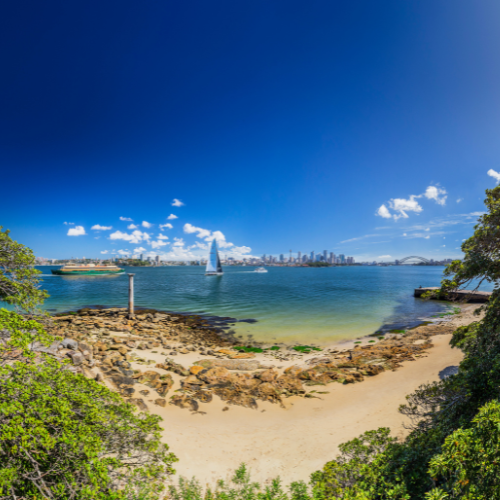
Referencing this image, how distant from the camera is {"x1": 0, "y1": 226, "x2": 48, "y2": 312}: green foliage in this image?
4652mm

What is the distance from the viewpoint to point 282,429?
7.70m

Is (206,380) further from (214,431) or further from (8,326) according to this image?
(8,326)

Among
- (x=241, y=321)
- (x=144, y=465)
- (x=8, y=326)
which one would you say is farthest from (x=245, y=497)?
(x=241, y=321)

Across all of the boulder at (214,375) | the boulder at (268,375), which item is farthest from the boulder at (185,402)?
the boulder at (268,375)

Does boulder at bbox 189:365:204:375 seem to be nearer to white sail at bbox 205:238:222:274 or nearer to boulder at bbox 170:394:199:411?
boulder at bbox 170:394:199:411

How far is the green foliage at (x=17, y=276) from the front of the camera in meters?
4.65

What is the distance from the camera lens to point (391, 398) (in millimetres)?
9289

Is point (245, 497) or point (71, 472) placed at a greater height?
point (71, 472)

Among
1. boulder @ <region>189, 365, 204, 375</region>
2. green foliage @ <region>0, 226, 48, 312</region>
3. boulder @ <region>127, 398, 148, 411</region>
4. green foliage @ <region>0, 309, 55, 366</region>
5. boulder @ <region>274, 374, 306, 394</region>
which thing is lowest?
boulder @ <region>274, 374, 306, 394</region>

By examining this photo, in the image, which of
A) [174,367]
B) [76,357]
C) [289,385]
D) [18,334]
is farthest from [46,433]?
[174,367]

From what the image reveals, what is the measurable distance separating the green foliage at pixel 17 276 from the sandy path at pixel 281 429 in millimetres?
5045

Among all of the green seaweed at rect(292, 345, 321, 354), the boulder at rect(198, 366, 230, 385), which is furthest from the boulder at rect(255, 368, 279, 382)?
the green seaweed at rect(292, 345, 321, 354)

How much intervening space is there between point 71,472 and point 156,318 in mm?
23684

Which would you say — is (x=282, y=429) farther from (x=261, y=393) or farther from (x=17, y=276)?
(x=17, y=276)
